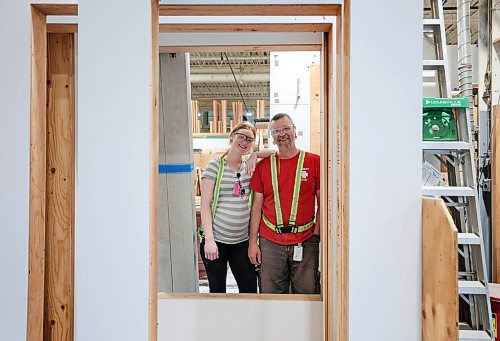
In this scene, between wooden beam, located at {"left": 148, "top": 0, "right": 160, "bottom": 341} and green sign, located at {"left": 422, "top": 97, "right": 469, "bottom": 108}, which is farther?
green sign, located at {"left": 422, "top": 97, "right": 469, "bottom": 108}

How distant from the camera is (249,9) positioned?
1911mm

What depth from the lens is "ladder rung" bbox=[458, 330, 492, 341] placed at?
1967mm

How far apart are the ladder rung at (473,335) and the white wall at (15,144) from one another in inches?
78.2

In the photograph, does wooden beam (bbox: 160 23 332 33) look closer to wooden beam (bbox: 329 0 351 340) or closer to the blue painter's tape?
wooden beam (bbox: 329 0 351 340)

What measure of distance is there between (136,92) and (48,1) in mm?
A: 881

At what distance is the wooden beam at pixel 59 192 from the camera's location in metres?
2.53

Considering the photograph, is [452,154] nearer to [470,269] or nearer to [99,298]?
[470,269]

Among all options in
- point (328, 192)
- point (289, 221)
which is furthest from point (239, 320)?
point (328, 192)

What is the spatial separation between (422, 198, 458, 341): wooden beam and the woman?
1.53 m

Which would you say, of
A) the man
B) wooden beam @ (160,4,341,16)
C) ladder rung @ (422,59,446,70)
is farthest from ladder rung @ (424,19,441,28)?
the man

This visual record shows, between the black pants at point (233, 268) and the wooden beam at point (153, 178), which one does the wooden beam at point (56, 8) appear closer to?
the wooden beam at point (153, 178)

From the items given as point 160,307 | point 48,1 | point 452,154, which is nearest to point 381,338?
point 452,154

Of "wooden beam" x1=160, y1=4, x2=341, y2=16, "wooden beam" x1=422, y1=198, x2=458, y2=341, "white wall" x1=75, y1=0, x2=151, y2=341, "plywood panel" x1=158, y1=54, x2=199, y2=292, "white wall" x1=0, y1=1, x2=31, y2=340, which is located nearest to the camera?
"wooden beam" x1=422, y1=198, x2=458, y2=341

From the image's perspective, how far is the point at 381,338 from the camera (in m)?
1.73
